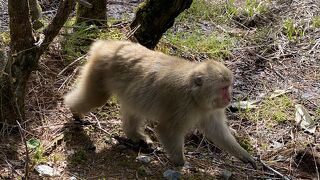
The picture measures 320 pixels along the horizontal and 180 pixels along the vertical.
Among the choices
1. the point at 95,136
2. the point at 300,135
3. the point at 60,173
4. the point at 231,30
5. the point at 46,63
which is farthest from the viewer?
the point at 231,30

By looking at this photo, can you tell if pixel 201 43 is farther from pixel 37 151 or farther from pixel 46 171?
pixel 46 171

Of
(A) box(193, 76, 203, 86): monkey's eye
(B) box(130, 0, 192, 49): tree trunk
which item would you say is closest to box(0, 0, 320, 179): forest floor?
(B) box(130, 0, 192, 49): tree trunk

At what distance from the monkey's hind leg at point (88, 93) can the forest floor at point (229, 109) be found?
0.78 ft

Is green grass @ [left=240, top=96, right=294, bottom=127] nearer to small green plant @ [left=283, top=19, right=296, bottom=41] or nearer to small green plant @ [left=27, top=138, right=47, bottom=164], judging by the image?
small green plant @ [left=283, top=19, right=296, bottom=41]

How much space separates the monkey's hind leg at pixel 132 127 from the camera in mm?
5141

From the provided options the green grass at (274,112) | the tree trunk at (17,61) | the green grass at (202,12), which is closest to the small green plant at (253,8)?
the green grass at (202,12)

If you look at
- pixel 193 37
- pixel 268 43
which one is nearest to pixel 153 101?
pixel 193 37

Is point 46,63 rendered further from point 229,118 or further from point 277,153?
point 277,153

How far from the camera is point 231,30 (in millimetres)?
7816

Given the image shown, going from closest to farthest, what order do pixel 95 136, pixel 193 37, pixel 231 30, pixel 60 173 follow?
pixel 60 173 → pixel 95 136 → pixel 193 37 → pixel 231 30

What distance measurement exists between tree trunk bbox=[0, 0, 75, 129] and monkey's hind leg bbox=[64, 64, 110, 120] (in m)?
0.50

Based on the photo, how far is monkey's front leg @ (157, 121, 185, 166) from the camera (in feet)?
15.2

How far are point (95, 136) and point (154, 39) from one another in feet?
5.23

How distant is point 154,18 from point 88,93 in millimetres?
1494
